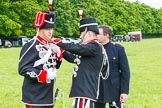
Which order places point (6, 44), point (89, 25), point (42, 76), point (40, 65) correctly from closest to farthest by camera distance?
point (42, 76), point (40, 65), point (89, 25), point (6, 44)

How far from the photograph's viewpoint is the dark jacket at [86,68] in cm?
552

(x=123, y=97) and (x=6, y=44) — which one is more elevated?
(x=123, y=97)

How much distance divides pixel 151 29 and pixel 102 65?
120 meters

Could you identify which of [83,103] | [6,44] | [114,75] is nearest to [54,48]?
[83,103]

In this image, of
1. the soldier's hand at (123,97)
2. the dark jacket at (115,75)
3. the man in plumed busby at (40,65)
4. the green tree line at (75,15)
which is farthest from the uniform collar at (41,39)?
the green tree line at (75,15)

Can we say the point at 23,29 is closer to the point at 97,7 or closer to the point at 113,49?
the point at 97,7

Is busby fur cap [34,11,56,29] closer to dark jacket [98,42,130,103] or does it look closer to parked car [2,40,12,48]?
dark jacket [98,42,130,103]

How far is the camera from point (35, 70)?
5.43m

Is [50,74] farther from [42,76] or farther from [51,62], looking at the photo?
[51,62]

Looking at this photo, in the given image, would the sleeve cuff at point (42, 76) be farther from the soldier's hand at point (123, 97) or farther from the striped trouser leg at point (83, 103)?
the soldier's hand at point (123, 97)

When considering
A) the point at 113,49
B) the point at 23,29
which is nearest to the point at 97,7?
the point at 23,29

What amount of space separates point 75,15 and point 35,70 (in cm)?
7312

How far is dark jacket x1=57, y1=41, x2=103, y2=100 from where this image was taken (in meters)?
5.52

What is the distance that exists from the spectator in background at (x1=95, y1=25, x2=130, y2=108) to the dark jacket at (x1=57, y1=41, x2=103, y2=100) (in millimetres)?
847
